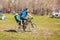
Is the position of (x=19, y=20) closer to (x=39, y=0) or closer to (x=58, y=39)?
(x=58, y=39)

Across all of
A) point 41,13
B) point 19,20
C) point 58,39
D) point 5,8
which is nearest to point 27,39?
point 58,39

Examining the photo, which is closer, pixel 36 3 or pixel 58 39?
pixel 58 39

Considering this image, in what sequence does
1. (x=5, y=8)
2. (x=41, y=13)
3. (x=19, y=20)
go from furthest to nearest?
(x=5, y=8), (x=41, y=13), (x=19, y=20)

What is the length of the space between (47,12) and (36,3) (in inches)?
213

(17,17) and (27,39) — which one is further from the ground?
(17,17)

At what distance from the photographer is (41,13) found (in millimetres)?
49594

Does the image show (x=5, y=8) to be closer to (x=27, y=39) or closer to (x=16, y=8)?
(x=16, y=8)

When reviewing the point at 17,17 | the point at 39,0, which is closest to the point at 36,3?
the point at 39,0

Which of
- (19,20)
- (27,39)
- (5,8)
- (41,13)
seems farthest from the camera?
(5,8)

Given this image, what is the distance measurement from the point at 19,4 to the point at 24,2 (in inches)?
63.9

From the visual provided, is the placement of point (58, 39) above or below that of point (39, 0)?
below

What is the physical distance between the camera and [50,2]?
55.5m

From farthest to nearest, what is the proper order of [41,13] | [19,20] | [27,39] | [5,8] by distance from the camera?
[5,8]
[41,13]
[19,20]
[27,39]

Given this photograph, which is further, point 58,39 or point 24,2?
point 24,2
